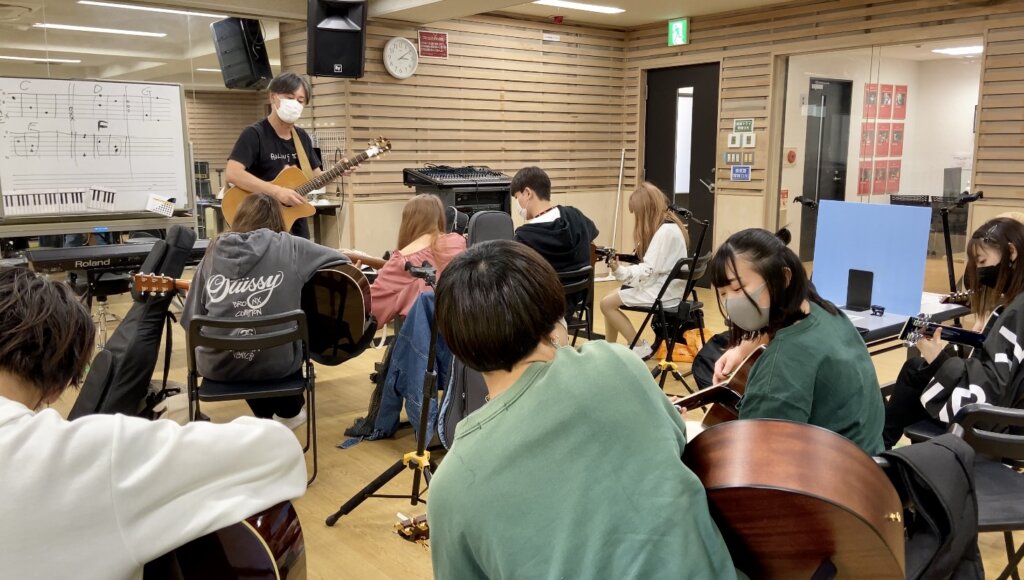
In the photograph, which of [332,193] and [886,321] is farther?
[332,193]

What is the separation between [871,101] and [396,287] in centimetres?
536

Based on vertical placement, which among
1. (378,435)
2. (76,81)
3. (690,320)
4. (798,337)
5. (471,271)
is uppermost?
(76,81)

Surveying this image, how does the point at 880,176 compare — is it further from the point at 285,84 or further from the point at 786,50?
the point at 285,84

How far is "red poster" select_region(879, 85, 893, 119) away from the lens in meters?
7.14

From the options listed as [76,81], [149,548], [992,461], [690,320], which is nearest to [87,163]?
[76,81]

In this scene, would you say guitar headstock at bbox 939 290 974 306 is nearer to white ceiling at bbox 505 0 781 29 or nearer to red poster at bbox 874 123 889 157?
red poster at bbox 874 123 889 157

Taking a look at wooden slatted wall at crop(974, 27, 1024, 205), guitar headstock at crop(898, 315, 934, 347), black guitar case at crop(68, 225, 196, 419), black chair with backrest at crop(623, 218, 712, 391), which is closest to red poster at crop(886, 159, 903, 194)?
wooden slatted wall at crop(974, 27, 1024, 205)

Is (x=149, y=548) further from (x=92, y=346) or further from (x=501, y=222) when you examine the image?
(x=501, y=222)

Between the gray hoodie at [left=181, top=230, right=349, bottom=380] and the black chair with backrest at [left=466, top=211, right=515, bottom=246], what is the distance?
4.13 ft

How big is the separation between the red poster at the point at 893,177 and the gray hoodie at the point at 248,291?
19.2 feet

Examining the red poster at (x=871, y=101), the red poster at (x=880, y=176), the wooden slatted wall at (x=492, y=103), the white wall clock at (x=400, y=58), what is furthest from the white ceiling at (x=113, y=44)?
the red poster at (x=880, y=176)

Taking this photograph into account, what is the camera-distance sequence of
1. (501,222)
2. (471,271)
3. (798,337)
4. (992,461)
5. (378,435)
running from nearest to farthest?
1. (471,271)
2. (798,337)
3. (992,461)
4. (378,435)
5. (501,222)

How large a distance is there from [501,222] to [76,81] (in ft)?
9.88

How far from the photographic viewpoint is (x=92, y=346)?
1.34 m
